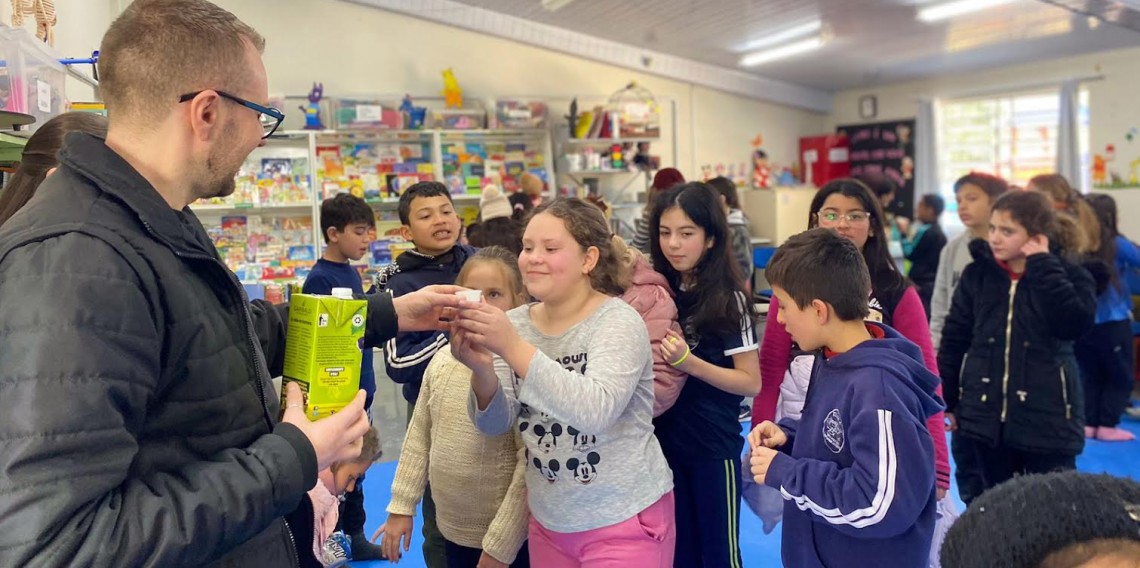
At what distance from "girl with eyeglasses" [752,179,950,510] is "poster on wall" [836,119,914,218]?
25.6 feet

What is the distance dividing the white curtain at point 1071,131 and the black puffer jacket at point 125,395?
30.5ft

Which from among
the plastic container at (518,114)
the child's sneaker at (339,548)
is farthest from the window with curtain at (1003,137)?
the child's sneaker at (339,548)

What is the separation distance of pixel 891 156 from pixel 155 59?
400 inches

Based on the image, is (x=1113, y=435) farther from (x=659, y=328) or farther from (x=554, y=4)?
(x=554, y=4)

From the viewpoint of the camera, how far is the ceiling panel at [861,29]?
21.3 ft

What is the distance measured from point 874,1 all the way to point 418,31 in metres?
4.30

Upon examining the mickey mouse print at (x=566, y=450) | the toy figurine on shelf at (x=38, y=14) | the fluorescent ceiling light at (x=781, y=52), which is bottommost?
the mickey mouse print at (x=566, y=450)

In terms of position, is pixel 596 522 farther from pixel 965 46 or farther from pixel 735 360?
pixel 965 46

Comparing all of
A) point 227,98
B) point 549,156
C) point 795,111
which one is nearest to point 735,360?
point 227,98

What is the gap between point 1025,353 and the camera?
2.70 metres

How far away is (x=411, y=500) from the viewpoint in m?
2.05

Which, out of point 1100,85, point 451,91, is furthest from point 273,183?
point 1100,85

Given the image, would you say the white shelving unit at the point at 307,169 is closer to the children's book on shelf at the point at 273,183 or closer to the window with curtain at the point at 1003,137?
the children's book on shelf at the point at 273,183

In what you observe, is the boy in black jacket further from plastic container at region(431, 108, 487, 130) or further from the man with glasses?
plastic container at region(431, 108, 487, 130)
